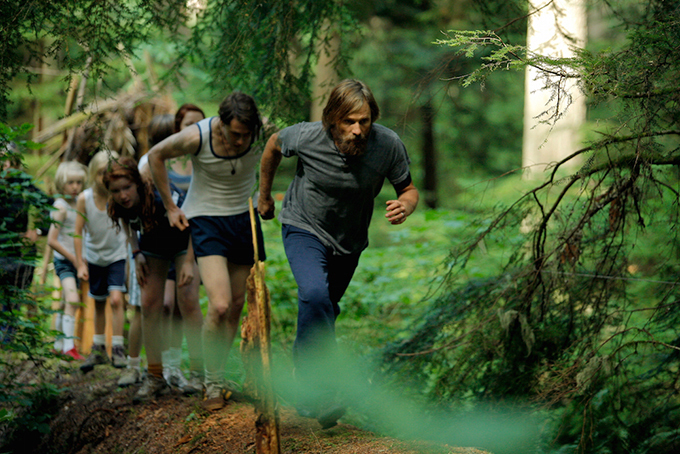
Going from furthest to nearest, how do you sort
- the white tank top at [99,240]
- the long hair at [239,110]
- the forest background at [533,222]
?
the white tank top at [99,240] < the long hair at [239,110] < the forest background at [533,222]

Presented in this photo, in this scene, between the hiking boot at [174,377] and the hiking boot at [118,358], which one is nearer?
the hiking boot at [174,377]

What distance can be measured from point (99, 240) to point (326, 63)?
3.49 metres

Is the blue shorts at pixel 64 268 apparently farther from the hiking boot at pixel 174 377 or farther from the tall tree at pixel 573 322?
the tall tree at pixel 573 322

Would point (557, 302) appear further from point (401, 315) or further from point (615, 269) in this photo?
point (401, 315)

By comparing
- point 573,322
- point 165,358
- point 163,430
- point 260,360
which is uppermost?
point 573,322

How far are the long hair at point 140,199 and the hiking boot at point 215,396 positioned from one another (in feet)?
4.71

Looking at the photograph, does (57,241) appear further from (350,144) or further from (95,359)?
(350,144)

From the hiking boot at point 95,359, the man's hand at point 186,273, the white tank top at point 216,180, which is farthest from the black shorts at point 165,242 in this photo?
the hiking boot at point 95,359

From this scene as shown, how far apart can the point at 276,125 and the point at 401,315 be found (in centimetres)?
459

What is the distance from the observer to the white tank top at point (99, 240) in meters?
6.40

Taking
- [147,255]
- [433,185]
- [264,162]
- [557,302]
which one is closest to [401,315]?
[557,302]

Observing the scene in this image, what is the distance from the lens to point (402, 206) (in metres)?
3.46

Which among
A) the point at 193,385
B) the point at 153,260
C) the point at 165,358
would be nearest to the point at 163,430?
the point at 193,385

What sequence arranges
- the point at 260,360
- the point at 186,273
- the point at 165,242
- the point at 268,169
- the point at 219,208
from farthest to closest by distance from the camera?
1. the point at 165,242
2. the point at 186,273
3. the point at 219,208
4. the point at 268,169
5. the point at 260,360
